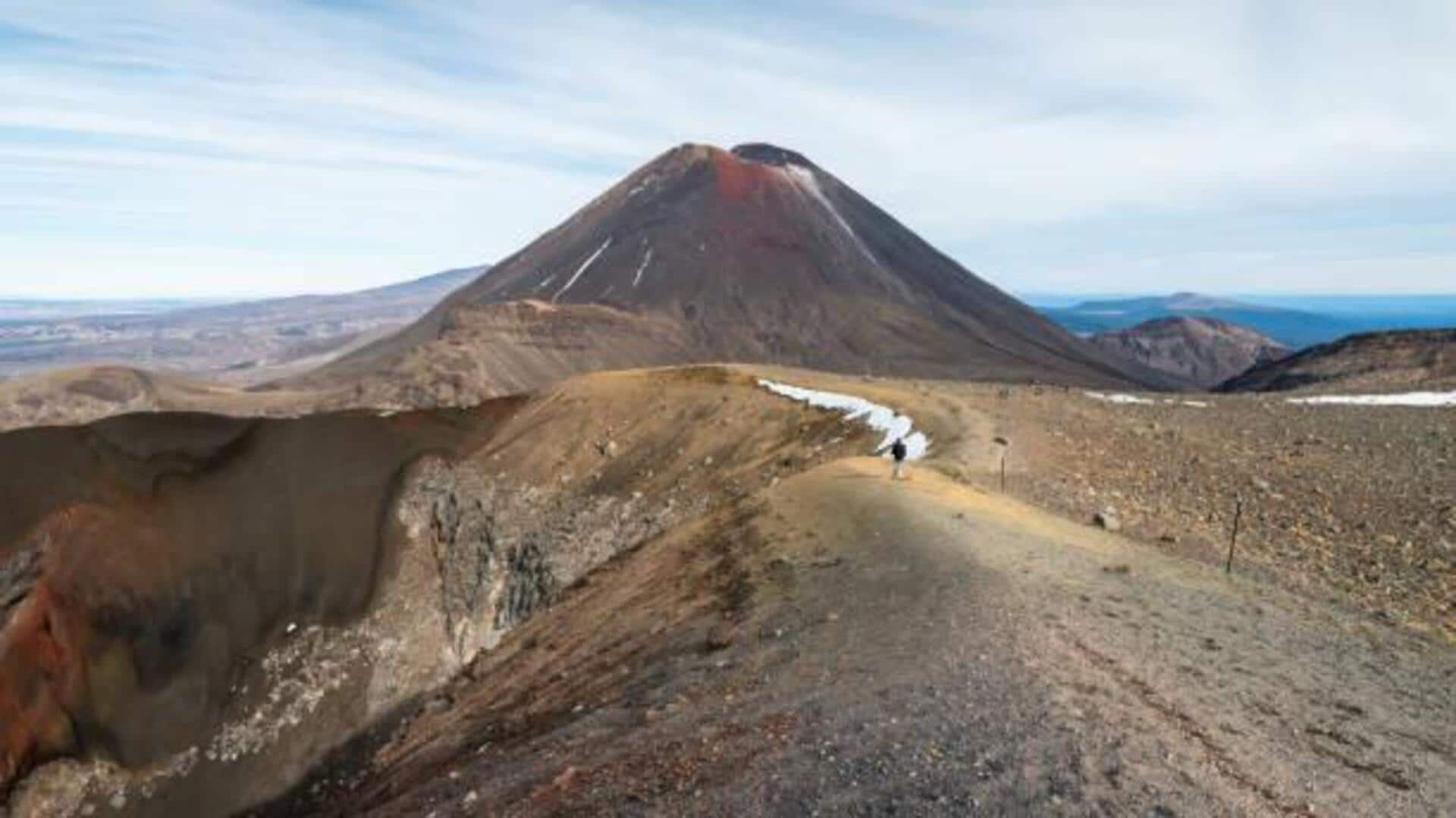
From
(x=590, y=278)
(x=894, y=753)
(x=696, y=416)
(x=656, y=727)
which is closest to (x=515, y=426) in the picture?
(x=696, y=416)

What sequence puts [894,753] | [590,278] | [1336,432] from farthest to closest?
[590,278] → [1336,432] → [894,753]

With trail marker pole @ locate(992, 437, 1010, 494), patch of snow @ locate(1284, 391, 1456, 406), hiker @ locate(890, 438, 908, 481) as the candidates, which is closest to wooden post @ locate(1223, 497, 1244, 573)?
trail marker pole @ locate(992, 437, 1010, 494)

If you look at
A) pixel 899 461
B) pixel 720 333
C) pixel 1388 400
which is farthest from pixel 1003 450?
pixel 720 333

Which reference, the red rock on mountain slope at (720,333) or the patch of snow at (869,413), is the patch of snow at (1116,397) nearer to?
the patch of snow at (869,413)

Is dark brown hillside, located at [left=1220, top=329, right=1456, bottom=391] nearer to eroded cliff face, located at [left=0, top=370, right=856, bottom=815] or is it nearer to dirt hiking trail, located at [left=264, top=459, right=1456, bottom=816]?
eroded cliff face, located at [left=0, top=370, right=856, bottom=815]

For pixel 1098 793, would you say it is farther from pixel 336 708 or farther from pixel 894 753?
pixel 336 708

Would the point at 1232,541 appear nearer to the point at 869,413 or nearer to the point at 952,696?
the point at 952,696
